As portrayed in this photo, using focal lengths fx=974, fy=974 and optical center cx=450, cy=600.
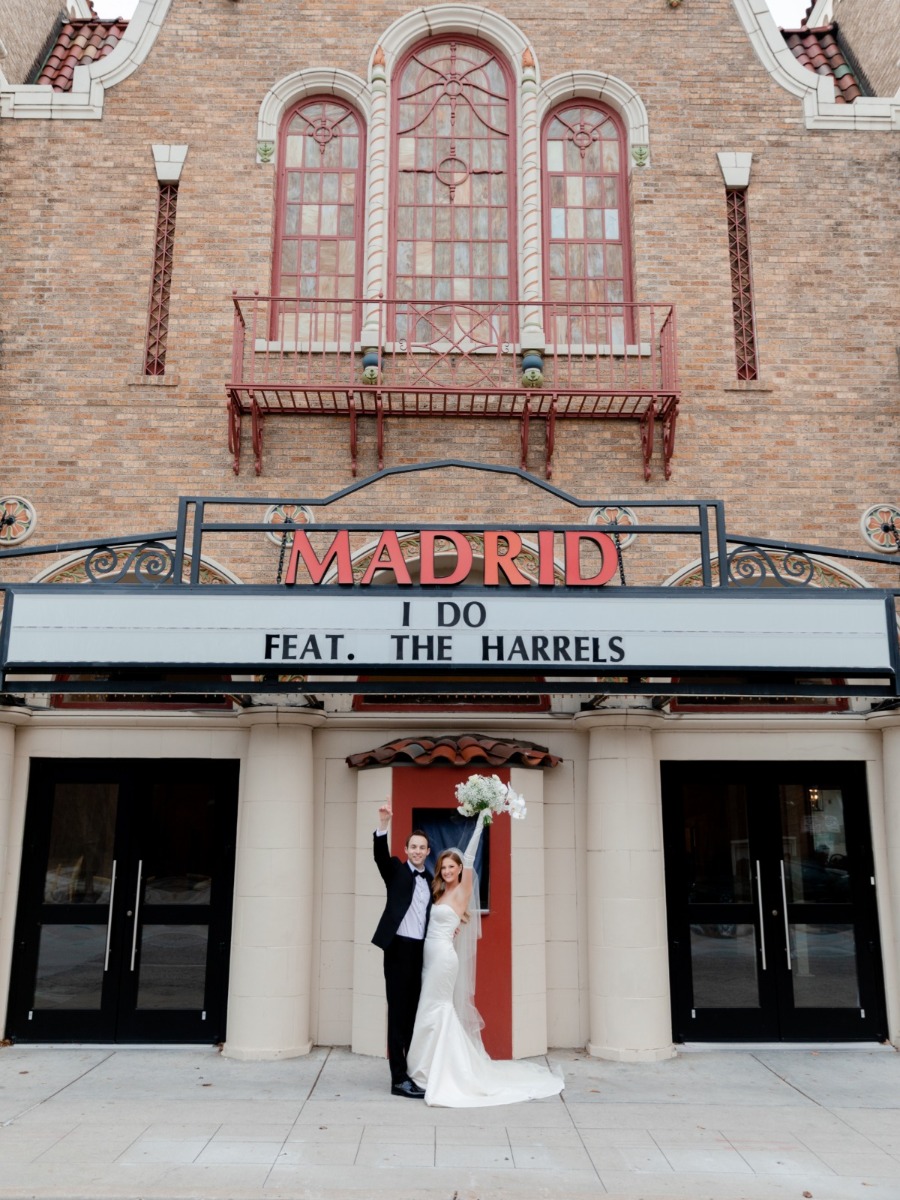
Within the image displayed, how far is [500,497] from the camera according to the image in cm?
1045

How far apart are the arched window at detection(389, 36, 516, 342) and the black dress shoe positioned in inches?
300

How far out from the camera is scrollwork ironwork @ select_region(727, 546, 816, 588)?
8625 millimetres

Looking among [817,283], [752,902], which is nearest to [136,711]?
[752,902]

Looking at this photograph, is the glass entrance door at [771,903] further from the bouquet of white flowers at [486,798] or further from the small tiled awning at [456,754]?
the bouquet of white flowers at [486,798]

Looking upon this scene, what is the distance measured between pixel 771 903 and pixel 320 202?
9.34 meters

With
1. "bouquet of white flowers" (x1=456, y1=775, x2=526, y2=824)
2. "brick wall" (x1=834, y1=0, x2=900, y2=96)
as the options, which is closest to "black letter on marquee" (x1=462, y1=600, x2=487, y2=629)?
"bouquet of white flowers" (x1=456, y1=775, x2=526, y2=824)

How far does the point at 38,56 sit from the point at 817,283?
10.2 meters

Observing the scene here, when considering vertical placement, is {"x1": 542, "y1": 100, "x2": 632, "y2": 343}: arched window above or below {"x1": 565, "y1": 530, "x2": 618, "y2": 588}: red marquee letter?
above

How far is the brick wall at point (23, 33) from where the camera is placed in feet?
38.4

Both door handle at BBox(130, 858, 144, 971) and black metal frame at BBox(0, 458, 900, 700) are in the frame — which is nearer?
black metal frame at BBox(0, 458, 900, 700)

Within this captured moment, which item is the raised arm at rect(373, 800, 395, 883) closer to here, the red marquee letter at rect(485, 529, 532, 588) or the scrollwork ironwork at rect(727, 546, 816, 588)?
the red marquee letter at rect(485, 529, 532, 588)

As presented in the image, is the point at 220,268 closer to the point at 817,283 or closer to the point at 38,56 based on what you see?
the point at 38,56

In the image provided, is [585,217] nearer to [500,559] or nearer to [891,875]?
[500,559]

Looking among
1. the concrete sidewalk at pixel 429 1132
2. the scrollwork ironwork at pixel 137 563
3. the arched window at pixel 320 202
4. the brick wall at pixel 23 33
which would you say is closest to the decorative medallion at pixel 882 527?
the concrete sidewalk at pixel 429 1132
